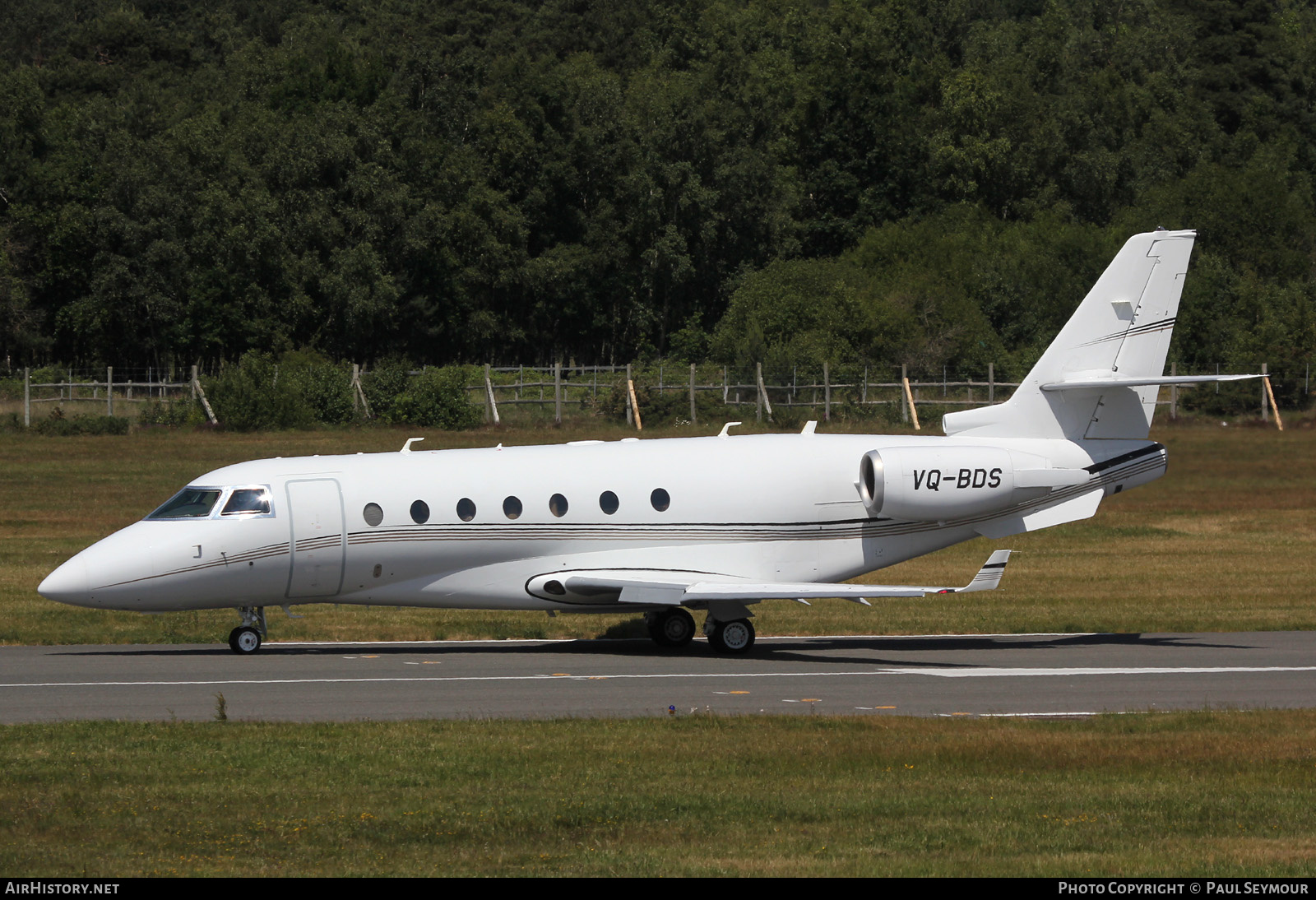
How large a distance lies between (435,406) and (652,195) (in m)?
27.6

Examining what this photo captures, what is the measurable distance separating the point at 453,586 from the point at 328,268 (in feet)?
179

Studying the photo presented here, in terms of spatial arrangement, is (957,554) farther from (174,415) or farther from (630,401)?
(174,415)

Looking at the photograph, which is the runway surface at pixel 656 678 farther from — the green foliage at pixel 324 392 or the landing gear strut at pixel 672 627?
the green foliage at pixel 324 392

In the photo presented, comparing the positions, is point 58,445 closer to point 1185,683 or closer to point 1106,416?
point 1106,416

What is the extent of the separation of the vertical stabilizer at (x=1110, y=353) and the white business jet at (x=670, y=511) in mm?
30

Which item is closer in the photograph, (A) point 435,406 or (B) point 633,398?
(B) point 633,398

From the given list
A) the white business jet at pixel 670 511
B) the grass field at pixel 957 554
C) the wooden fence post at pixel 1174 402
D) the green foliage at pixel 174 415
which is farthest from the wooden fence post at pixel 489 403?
the white business jet at pixel 670 511

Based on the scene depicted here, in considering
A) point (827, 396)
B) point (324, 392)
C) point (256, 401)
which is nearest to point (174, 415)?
point (256, 401)

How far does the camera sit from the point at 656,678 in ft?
71.1

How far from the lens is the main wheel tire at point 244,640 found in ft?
77.6

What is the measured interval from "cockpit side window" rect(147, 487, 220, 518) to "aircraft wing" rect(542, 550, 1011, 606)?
4.68m

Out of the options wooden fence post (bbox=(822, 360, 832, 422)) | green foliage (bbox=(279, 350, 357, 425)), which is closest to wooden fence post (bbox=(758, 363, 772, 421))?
wooden fence post (bbox=(822, 360, 832, 422))

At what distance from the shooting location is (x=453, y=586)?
2383 centimetres

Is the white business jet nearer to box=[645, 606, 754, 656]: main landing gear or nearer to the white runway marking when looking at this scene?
box=[645, 606, 754, 656]: main landing gear
